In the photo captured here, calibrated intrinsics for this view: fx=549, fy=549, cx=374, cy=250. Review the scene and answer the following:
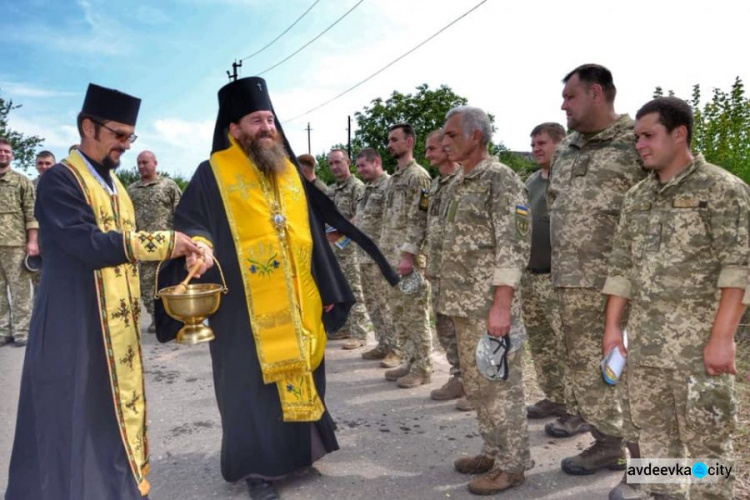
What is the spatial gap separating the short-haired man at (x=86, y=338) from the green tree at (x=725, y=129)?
7.64 metres

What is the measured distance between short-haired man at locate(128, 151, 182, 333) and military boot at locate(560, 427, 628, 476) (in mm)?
6237

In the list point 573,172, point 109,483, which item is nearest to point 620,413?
point 573,172

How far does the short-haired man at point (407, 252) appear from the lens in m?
5.59

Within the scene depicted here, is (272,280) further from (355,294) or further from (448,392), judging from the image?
(355,294)

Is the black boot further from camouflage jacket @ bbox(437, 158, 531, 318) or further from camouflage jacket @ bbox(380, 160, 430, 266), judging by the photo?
camouflage jacket @ bbox(380, 160, 430, 266)

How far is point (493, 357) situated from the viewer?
3.17 meters

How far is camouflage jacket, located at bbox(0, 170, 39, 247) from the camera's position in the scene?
7.04m

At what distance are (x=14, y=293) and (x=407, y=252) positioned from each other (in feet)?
17.4

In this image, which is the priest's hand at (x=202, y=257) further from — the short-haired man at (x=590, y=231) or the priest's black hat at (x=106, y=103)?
the short-haired man at (x=590, y=231)

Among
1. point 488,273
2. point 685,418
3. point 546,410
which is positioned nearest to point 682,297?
point 685,418

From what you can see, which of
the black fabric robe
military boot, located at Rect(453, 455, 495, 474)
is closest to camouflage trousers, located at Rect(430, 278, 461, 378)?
military boot, located at Rect(453, 455, 495, 474)

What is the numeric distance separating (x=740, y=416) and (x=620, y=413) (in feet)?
4.97

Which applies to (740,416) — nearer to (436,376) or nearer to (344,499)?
(436,376)

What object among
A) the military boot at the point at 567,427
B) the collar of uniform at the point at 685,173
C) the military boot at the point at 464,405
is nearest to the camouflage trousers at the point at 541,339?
the military boot at the point at 567,427
